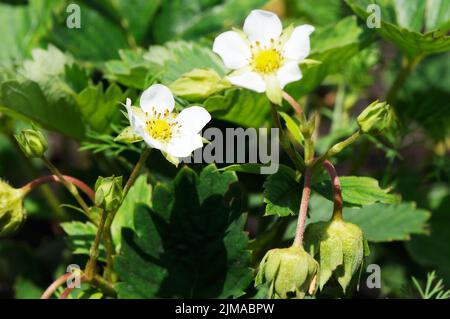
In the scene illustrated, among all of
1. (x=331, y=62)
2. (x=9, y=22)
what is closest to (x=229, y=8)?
(x=331, y=62)

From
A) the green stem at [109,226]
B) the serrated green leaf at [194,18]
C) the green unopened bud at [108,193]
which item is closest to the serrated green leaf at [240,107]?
the green stem at [109,226]

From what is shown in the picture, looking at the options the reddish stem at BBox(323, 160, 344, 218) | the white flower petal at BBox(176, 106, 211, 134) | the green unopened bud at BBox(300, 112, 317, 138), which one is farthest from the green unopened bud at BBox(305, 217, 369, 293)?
the white flower petal at BBox(176, 106, 211, 134)

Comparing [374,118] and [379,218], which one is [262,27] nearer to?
[374,118]

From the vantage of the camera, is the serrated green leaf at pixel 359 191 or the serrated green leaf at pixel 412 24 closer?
the serrated green leaf at pixel 359 191

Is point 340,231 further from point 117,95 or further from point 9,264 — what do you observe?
point 9,264

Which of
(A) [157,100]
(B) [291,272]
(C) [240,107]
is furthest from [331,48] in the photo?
(B) [291,272]

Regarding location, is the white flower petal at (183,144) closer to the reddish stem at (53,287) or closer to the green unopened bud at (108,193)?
the green unopened bud at (108,193)

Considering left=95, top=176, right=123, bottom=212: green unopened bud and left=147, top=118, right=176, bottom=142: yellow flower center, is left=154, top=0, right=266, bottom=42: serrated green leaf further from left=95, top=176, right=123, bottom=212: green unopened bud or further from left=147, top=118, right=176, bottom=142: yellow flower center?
left=95, top=176, right=123, bottom=212: green unopened bud
